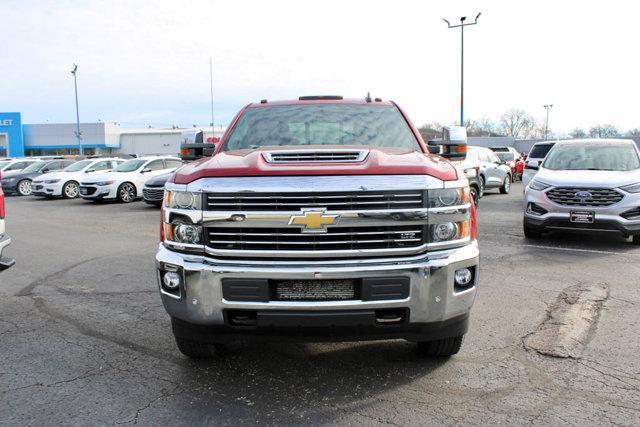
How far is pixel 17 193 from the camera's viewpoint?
24125 millimetres

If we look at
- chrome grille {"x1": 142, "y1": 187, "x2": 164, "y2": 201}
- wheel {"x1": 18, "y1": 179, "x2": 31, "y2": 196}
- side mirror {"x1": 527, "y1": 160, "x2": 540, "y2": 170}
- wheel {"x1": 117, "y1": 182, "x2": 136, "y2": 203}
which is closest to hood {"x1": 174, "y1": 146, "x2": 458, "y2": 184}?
side mirror {"x1": 527, "y1": 160, "x2": 540, "y2": 170}

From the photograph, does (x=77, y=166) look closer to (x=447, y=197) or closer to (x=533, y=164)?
Answer: (x=533, y=164)

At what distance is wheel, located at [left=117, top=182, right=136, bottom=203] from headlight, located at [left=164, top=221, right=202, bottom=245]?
15.7 m

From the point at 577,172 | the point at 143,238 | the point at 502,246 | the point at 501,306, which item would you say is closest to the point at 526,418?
the point at 501,306

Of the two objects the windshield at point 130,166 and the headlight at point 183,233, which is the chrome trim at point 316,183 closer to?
the headlight at point 183,233

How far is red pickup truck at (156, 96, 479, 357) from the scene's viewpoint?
3.22 meters

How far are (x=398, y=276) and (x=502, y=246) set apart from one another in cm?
605

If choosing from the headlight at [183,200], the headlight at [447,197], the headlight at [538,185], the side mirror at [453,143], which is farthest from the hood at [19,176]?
the headlight at [447,197]

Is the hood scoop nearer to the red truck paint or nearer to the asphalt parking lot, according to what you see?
the red truck paint

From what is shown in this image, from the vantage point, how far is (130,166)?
19.0m

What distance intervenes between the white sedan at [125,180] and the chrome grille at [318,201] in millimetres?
15322

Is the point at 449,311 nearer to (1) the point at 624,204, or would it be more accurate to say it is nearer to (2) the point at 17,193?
(1) the point at 624,204

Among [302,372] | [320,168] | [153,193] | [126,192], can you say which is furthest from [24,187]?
[320,168]

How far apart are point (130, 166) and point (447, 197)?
17391 millimetres
